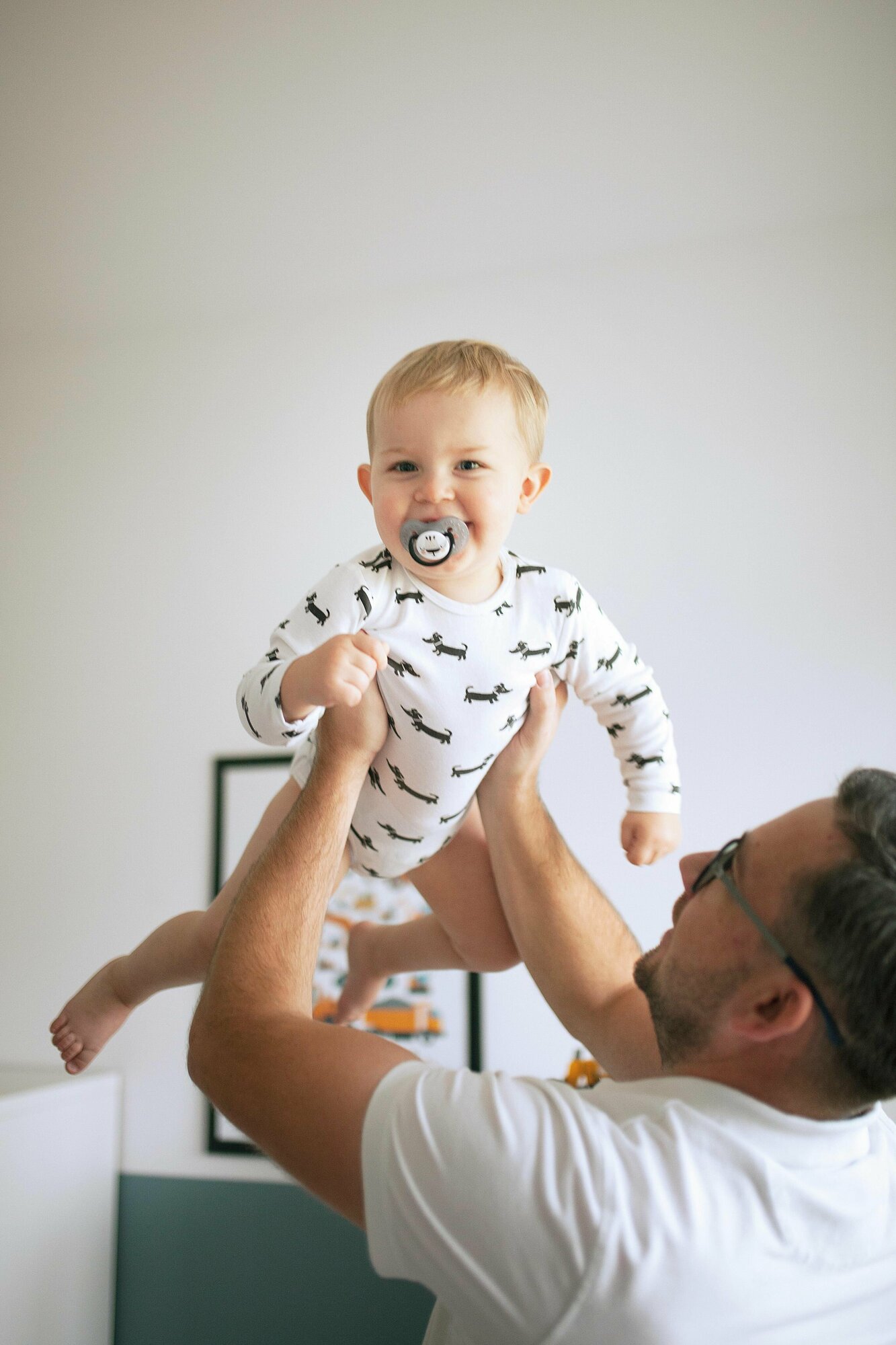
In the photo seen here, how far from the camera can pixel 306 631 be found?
3.60 feet

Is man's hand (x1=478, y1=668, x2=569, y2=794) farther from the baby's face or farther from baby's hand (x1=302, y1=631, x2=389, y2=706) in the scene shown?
baby's hand (x1=302, y1=631, x2=389, y2=706)

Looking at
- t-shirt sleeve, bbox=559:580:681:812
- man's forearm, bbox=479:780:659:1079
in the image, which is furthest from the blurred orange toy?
t-shirt sleeve, bbox=559:580:681:812

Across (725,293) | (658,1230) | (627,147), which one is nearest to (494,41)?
(627,147)

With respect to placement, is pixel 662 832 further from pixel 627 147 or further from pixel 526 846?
pixel 627 147

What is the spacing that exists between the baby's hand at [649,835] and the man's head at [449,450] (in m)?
0.38

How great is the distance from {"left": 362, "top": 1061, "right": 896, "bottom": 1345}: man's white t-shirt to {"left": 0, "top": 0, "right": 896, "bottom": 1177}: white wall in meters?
1.81

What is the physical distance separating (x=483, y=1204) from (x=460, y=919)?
0.66 meters

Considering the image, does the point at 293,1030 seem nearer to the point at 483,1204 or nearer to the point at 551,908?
the point at 483,1204

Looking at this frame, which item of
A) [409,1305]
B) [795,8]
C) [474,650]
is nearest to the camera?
[474,650]

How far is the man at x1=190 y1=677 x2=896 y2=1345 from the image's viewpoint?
2.43 feet

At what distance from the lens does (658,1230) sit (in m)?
0.74

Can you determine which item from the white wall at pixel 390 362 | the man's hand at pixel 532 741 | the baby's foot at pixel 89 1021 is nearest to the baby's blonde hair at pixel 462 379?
the man's hand at pixel 532 741

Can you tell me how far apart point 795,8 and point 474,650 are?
1764 millimetres

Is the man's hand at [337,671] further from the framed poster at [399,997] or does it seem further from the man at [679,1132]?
the framed poster at [399,997]
